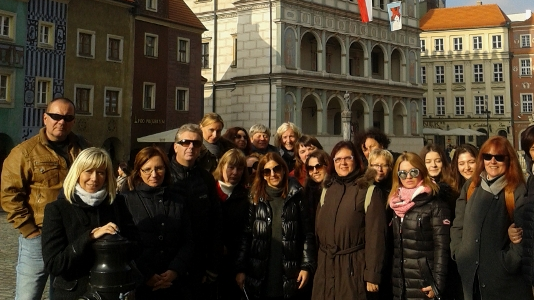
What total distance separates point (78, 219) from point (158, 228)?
0.94 m

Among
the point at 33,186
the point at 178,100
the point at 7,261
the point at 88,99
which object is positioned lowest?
the point at 7,261

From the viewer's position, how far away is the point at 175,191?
509 centimetres

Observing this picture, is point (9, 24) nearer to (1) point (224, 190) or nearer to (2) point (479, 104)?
(1) point (224, 190)

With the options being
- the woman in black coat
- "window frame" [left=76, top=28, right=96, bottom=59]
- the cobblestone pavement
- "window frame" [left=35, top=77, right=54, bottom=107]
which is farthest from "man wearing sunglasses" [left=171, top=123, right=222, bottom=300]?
"window frame" [left=76, top=28, right=96, bottom=59]

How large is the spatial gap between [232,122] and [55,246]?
33502mm

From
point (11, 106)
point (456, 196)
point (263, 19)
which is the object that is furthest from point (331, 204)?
point (263, 19)

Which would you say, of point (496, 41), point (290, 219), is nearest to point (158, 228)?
point (290, 219)

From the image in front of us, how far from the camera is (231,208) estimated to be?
19.0ft

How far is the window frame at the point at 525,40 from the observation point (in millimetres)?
59031

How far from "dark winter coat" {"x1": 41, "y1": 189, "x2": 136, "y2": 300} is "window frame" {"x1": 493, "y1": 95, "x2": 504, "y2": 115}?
6024 cm

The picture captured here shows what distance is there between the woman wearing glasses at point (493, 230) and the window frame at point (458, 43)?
59815 mm

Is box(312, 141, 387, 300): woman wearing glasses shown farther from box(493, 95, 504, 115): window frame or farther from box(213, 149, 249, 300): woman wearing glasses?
box(493, 95, 504, 115): window frame

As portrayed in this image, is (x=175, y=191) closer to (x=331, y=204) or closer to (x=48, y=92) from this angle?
(x=331, y=204)

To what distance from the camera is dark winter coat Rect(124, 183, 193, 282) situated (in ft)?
15.7
